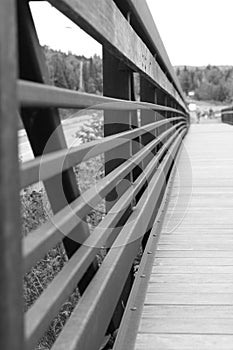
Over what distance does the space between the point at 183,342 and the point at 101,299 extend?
1.76ft

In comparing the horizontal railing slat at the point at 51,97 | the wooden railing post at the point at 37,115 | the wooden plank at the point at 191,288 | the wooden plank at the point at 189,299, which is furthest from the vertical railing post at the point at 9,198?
the wooden plank at the point at 191,288

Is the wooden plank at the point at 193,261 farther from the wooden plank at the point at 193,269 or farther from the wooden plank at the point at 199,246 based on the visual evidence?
the wooden plank at the point at 199,246

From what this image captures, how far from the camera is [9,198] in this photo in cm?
72

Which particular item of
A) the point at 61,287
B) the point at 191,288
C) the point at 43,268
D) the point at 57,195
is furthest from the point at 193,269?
the point at 61,287

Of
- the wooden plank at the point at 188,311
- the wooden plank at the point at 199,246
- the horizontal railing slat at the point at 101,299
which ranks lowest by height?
the wooden plank at the point at 199,246

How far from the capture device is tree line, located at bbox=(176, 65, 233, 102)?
276ft

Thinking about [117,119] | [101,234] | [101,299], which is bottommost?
[101,299]

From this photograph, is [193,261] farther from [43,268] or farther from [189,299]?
[43,268]

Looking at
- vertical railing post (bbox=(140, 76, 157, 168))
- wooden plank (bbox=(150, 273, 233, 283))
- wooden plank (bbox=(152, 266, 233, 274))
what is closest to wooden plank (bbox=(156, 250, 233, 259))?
wooden plank (bbox=(152, 266, 233, 274))

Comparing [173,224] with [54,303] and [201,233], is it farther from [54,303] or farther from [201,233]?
[54,303]

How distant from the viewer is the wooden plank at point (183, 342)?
6.41 ft

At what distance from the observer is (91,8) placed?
62.4 inches

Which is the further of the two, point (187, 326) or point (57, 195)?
point (187, 326)

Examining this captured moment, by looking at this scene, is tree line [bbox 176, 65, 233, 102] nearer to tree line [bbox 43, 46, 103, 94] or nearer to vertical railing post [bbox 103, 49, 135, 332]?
tree line [bbox 43, 46, 103, 94]
